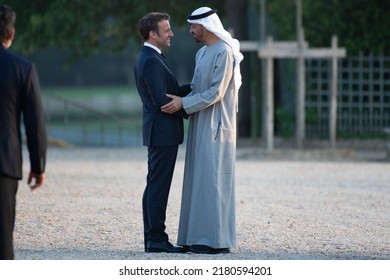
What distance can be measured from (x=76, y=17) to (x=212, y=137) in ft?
49.4

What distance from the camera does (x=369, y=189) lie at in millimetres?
15156

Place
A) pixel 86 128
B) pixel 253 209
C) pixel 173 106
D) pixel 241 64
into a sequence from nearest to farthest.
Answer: pixel 173 106
pixel 253 209
pixel 241 64
pixel 86 128

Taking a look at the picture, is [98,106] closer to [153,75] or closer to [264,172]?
[264,172]

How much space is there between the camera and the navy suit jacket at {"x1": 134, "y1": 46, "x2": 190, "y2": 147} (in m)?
9.05

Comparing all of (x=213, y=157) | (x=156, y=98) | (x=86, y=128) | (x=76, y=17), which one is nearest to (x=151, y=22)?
(x=156, y=98)

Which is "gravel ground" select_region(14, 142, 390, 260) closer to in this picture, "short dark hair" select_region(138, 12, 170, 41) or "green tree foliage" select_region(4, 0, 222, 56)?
"short dark hair" select_region(138, 12, 170, 41)

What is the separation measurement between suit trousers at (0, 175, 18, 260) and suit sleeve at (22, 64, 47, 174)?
0.61ft

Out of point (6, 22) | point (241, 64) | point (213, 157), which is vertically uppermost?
point (6, 22)

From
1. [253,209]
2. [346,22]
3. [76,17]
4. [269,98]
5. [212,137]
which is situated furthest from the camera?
[76,17]

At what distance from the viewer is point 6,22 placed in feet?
23.2

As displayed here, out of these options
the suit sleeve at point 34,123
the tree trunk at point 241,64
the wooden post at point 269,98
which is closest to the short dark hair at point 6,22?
the suit sleeve at point 34,123

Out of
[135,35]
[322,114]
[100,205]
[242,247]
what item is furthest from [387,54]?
[242,247]

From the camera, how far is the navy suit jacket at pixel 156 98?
9.05 m

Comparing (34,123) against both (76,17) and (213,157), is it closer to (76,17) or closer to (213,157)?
(213,157)
